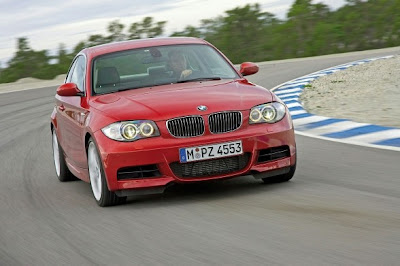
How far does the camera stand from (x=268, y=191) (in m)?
7.43

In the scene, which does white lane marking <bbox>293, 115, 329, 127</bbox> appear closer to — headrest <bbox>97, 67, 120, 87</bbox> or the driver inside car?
the driver inside car

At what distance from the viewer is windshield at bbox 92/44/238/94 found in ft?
26.9

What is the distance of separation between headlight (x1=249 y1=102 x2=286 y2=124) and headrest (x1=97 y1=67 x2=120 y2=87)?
5.03 feet

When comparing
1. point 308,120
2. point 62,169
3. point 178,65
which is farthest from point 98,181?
point 308,120

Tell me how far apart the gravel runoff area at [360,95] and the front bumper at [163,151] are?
4576mm

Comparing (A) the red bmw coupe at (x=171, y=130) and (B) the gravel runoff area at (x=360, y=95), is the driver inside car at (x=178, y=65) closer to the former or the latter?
(A) the red bmw coupe at (x=171, y=130)

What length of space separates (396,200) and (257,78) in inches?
749

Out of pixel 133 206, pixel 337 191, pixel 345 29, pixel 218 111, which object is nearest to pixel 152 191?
pixel 133 206

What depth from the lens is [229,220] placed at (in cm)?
631

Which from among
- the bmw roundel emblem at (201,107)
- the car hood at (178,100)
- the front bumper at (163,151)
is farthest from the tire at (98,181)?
the bmw roundel emblem at (201,107)

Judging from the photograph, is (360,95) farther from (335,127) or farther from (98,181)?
(98,181)

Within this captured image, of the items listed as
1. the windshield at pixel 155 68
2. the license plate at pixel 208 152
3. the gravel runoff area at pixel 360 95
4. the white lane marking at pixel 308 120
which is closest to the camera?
the license plate at pixel 208 152

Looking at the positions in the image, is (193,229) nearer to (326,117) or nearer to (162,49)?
(162,49)

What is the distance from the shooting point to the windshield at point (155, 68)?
26.9ft
